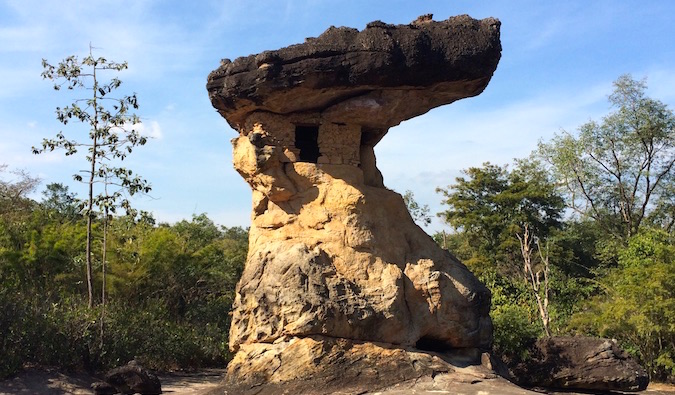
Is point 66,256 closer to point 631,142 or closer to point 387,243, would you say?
point 387,243

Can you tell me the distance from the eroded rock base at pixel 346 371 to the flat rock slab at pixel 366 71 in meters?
3.52

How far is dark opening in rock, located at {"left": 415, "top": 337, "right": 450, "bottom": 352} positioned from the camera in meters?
9.66

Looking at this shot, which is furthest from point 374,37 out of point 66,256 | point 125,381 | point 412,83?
point 66,256

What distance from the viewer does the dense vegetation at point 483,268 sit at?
12961 mm

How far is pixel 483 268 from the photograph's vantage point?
22125mm

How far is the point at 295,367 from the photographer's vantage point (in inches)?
339

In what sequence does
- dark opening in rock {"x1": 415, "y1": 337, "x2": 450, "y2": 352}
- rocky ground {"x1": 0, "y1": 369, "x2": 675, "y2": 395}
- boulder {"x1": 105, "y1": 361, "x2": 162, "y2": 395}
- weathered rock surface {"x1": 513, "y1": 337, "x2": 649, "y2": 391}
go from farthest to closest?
rocky ground {"x1": 0, "y1": 369, "x2": 675, "y2": 395} → weathered rock surface {"x1": 513, "y1": 337, "x2": 649, "y2": 391} → boulder {"x1": 105, "y1": 361, "x2": 162, "y2": 395} → dark opening in rock {"x1": 415, "y1": 337, "x2": 450, "y2": 352}

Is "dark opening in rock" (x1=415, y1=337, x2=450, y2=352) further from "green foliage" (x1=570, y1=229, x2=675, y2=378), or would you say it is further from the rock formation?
"green foliage" (x1=570, y1=229, x2=675, y2=378)

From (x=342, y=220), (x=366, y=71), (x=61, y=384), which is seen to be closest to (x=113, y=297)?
(x=61, y=384)

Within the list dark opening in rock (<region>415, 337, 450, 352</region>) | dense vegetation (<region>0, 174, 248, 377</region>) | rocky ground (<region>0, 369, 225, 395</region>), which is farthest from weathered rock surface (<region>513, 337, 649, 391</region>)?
dense vegetation (<region>0, 174, 248, 377</region>)

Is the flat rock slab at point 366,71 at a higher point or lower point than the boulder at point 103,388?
higher

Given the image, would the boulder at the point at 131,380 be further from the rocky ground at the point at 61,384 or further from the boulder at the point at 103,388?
the rocky ground at the point at 61,384

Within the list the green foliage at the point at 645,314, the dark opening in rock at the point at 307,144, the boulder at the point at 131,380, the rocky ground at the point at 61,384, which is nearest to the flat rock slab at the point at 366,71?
the dark opening in rock at the point at 307,144

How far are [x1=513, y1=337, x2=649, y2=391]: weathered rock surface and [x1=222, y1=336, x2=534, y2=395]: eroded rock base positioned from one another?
2.49 m
